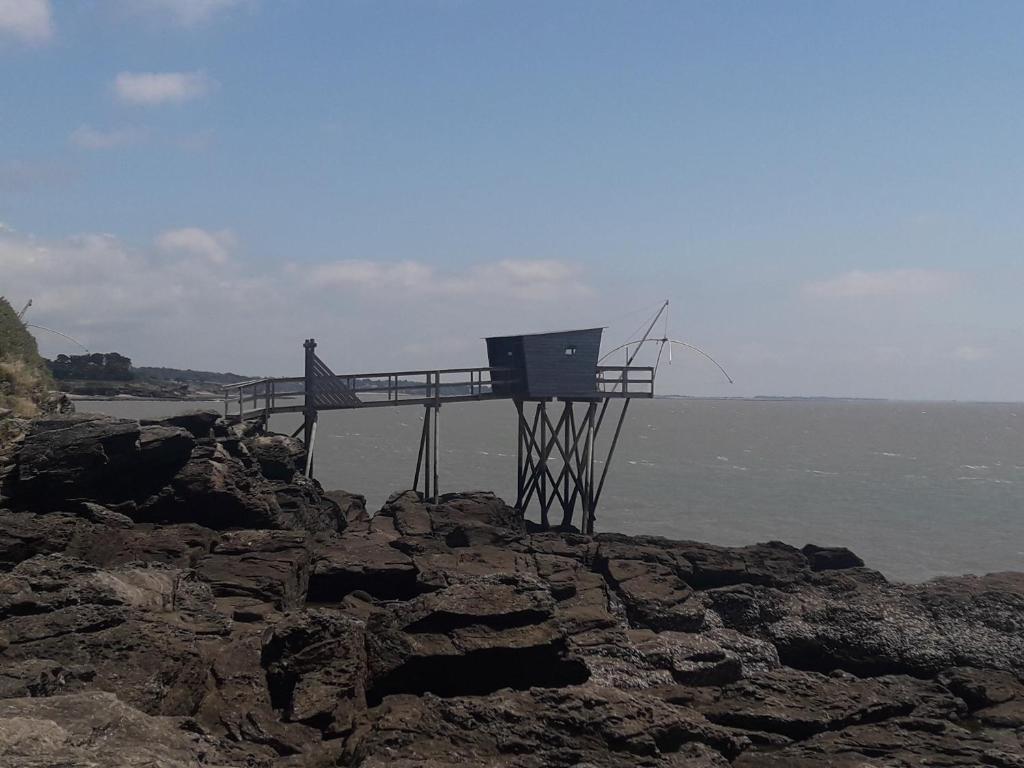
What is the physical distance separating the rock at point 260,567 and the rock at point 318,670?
2.46 metres

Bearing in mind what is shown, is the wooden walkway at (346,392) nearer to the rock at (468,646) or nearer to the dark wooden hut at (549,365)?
the dark wooden hut at (549,365)

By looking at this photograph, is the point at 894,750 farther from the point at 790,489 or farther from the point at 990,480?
the point at 990,480

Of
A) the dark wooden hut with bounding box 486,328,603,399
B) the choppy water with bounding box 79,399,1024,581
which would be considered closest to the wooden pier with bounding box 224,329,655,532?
the dark wooden hut with bounding box 486,328,603,399

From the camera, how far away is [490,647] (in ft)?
29.0

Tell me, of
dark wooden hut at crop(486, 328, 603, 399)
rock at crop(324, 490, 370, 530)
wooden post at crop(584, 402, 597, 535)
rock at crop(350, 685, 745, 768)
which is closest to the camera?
rock at crop(350, 685, 745, 768)

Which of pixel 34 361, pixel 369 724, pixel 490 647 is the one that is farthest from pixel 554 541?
pixel 34 361

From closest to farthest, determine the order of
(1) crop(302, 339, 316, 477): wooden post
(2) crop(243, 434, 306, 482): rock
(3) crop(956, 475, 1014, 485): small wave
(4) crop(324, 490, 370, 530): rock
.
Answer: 1. (4) crop(324, 490, 370, 530): rock
2. (2) crop(243, 434, 306, 482): rock
3. (1) crop(302, 339, 316, 477): wooden post
4. (3) crop(956, 475, 1014, 485): small wave

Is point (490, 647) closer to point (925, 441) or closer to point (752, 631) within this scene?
point (752, 631)

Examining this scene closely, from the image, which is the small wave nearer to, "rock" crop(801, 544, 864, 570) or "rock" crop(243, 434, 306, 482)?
"rock" crop(801, 544, 864, 570)

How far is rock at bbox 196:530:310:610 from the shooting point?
36.6 ft

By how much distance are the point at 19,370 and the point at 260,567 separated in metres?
9.51

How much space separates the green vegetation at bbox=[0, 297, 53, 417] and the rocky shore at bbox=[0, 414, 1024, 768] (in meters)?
2.23

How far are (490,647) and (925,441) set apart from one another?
9314cm

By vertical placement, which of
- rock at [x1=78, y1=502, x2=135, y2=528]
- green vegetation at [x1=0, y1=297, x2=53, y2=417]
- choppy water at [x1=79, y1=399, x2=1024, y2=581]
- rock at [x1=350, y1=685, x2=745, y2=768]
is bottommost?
choppy water at [x1=79, y1=399, x2=1024, y2=581]
